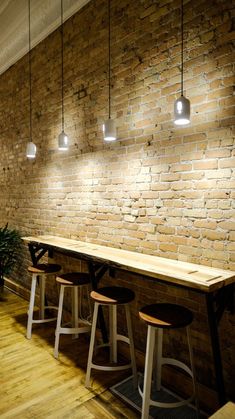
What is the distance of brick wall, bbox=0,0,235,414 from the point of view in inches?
84.3

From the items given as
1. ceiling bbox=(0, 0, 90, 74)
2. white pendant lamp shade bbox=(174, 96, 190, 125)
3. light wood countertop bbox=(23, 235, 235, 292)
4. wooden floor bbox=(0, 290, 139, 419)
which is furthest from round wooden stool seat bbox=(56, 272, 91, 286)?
ceiling bbox=(0, 0, 90, 74)

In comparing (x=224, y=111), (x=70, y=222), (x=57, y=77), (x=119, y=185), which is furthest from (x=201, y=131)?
(x=57, y=77)

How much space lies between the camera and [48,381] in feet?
8.14

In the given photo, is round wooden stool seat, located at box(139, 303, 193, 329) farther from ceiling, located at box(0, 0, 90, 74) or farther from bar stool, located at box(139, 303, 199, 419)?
ceiling, located at box(0, 0, 90, 74)

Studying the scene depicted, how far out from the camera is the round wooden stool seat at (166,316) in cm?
187

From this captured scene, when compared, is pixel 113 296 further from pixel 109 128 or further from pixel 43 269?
pixel 109 128

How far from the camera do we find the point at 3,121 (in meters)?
5.27

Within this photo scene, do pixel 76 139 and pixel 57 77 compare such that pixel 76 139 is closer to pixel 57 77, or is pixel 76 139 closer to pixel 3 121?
pixel 57 77

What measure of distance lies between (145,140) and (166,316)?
4.92ft

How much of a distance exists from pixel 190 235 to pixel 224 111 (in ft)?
3.07

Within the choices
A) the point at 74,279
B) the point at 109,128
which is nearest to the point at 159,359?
the point at 74,279

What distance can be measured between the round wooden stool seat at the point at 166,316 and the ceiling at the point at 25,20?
3326 millimetres

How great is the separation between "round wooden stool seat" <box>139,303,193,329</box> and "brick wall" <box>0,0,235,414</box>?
30 centimetres

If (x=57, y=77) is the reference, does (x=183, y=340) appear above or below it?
below
